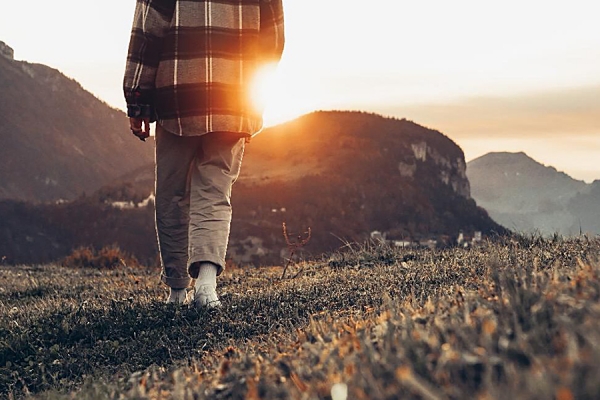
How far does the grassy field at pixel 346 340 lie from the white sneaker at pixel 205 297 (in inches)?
4.3

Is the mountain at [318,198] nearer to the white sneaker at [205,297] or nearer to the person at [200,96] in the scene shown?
the person at [200,96]

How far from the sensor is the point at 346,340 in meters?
1.71

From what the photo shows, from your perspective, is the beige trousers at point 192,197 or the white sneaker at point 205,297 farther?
the beige trousers at point 192,197

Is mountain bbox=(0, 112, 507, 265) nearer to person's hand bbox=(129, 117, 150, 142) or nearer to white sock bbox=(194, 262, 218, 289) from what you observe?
person's hand bbox=(129, 117, 150, 142)

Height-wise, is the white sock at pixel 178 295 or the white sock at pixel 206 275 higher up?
the white sock at pixel 206 275

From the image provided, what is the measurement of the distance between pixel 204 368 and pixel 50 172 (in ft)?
306

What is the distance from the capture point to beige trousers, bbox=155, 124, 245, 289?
4027 mm

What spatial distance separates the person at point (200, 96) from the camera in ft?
13.0

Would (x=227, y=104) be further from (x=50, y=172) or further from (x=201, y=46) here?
(x=50, y=172)

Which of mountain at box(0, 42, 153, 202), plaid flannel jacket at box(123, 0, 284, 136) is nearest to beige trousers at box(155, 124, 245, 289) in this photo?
plaid flannel jacket at box(123, 0, 284, 136)

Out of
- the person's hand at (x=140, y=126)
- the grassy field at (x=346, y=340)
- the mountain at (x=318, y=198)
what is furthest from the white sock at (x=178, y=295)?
the mountain at (x=318, y=198)

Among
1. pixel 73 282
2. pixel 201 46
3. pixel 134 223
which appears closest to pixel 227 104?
pixel 201 46

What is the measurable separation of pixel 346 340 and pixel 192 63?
2697mm

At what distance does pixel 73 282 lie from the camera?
6543mm
